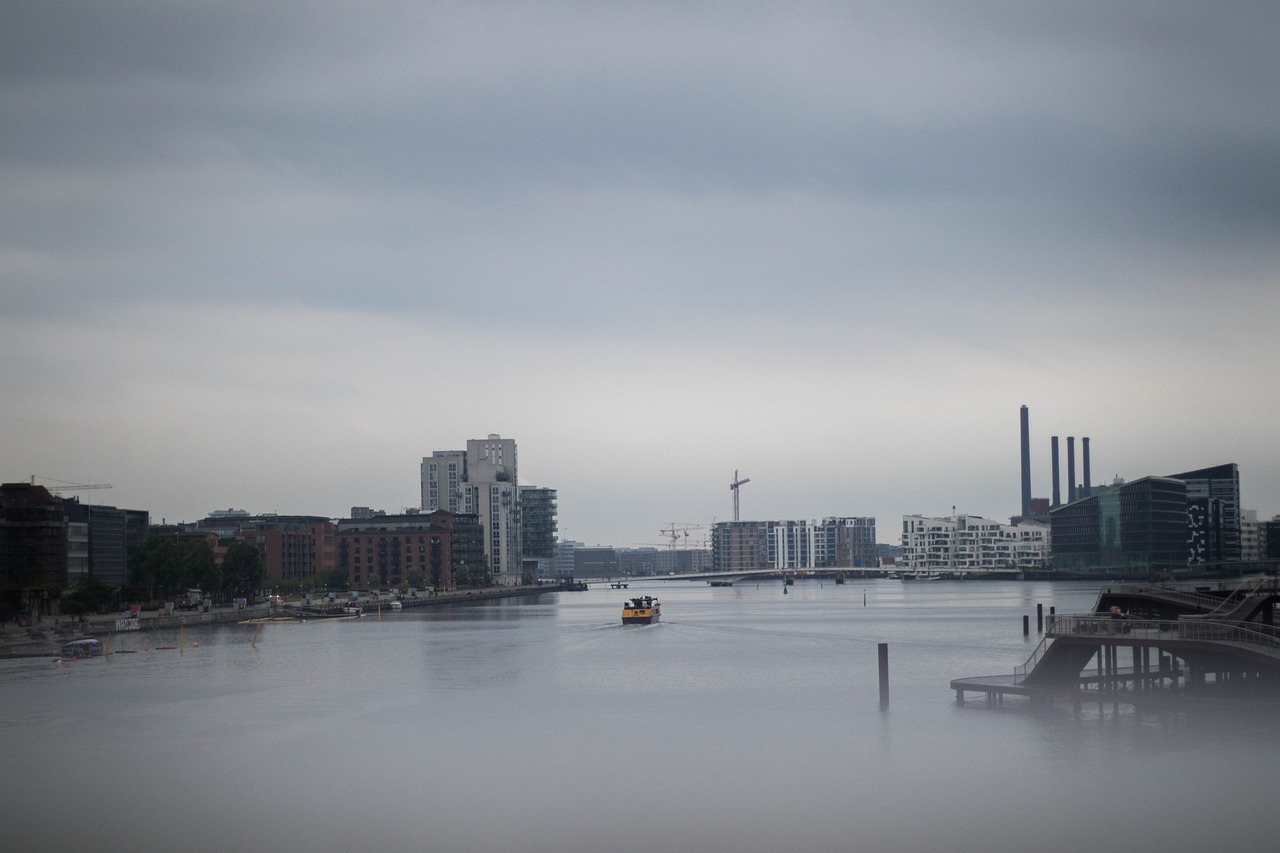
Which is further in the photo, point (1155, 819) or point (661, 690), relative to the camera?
point (661, 690)

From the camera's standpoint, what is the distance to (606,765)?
42250mm

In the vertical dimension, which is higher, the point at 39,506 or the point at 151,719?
the point at 39,506

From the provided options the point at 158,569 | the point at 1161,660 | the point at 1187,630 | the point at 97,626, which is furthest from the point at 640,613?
the point at 1187,630

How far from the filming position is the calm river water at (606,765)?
3381 cm

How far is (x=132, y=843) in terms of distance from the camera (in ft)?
111

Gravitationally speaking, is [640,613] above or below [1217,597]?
below

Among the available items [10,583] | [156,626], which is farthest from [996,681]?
[10,583]

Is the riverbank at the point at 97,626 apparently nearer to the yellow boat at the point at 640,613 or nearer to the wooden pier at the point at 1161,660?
the yellow boat at the point at 640,613

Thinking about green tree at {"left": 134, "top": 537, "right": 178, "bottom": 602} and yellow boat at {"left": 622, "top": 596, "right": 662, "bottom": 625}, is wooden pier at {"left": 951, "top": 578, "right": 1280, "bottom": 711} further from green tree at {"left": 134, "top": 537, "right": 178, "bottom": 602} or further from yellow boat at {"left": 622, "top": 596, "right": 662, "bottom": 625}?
green tree at {"left": 134, "top": 537, "right": 178, "bottom": 602}

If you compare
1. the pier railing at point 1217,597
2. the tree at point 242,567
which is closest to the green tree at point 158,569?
the tree at point 242,567

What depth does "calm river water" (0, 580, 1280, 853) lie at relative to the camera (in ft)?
111

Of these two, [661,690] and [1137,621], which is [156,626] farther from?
[1137,621]

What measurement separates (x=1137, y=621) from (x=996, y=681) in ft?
23.2

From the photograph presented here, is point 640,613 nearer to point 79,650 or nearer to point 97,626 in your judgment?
point 97,626
